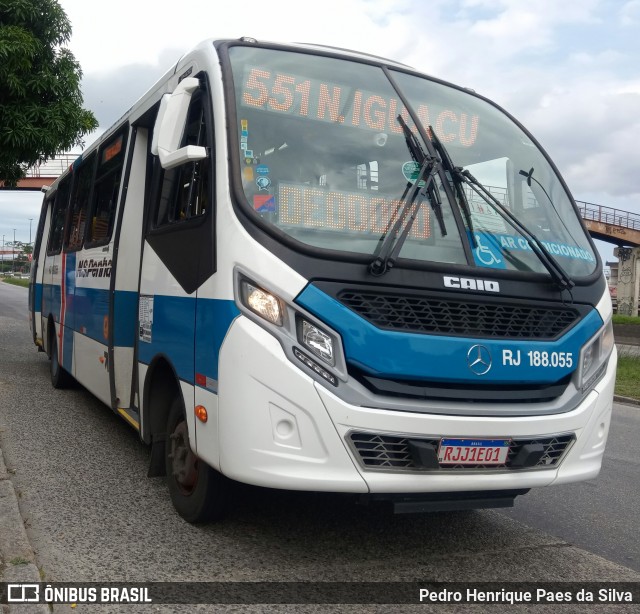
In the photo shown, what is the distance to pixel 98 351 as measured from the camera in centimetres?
689

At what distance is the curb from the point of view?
3281 mm

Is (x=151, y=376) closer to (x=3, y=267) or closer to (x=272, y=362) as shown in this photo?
(x=272, y=362)

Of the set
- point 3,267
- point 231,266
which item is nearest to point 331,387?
point 231,266

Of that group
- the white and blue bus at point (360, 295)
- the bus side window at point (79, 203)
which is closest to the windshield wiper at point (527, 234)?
the white and blue bus at point (360, 295)

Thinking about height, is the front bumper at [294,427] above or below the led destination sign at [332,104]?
below

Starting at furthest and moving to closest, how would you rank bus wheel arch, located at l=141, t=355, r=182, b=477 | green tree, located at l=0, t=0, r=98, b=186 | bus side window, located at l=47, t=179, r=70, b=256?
1. green tree, located at l=0, t=0, r=98, b=186
2. bus side window, located at l=47, t=179, r=70, b=256
3. bus wheel arch, located at l=141, t=355, r=182, b=477

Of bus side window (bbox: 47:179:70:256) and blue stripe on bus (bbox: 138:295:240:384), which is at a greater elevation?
bus side window (bbox: 47:179:70:256)

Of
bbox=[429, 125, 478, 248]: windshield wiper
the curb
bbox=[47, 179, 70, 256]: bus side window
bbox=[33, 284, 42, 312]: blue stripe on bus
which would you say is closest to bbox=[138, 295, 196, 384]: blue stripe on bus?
the curb

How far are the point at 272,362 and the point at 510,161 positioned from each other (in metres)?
2.14

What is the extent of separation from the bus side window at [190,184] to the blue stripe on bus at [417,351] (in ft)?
3.43

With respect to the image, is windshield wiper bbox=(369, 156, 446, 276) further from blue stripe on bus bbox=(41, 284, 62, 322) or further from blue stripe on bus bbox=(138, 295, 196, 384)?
→ blue stripe on bus bbox=(41, 284, 62, 322)

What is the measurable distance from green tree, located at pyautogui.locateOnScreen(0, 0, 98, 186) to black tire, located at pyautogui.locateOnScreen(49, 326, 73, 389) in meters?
3.66

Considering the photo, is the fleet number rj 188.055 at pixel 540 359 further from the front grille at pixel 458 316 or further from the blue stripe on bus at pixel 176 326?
the blue stripe on bus at pixel 176 326

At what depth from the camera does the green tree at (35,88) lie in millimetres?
11469
